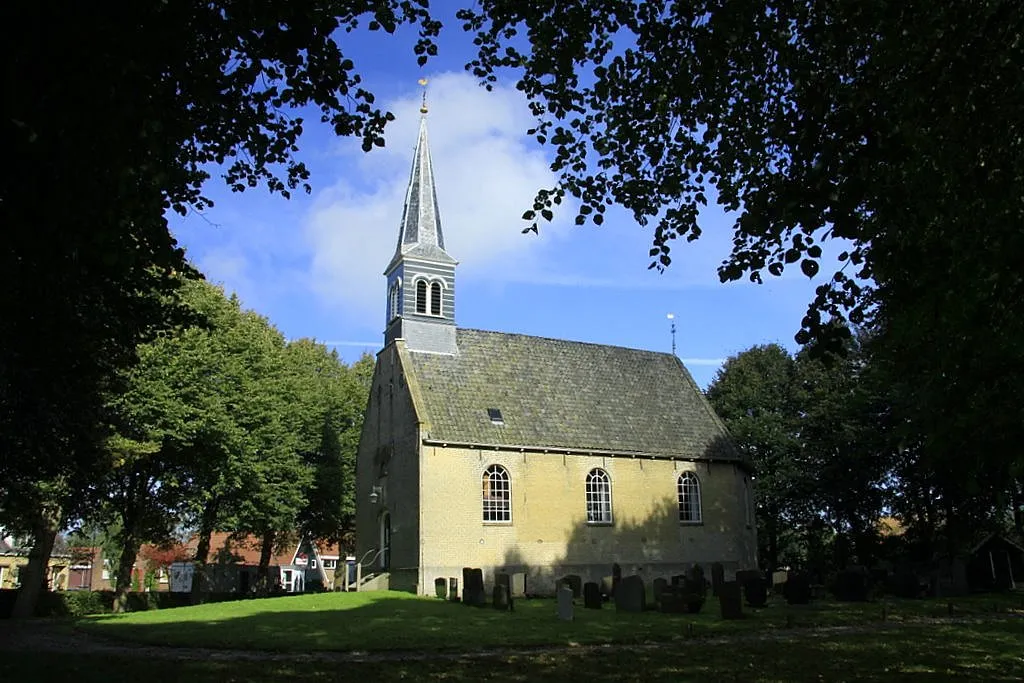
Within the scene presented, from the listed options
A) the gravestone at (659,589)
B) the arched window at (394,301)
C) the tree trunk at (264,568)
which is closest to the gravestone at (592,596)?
the gravestone at (659,589)

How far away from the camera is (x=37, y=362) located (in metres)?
12.3

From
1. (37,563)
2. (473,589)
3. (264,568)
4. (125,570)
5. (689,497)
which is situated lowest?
(264,568)

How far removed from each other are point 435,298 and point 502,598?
1452cm

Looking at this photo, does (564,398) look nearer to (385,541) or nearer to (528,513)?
(528,513)

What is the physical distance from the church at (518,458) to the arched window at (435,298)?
4 cm

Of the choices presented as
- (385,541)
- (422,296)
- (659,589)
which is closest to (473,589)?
(659,589)

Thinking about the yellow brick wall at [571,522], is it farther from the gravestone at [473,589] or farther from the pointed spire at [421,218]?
the pointed spire at [421,218]

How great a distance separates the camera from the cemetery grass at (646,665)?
10.9m

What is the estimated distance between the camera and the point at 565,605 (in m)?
18.3

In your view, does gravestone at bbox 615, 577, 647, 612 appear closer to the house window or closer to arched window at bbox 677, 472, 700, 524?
arched window at bbox 677, 472, 700, 524

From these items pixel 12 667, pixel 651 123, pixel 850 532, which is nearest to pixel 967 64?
pixel 651 123

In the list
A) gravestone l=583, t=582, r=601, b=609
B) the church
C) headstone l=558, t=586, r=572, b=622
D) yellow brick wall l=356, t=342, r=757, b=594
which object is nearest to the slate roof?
the church

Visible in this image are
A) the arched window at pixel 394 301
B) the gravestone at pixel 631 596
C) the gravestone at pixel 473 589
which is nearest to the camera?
the gravestone at pixel 631 596

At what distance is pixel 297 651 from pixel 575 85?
10715 millimetres
